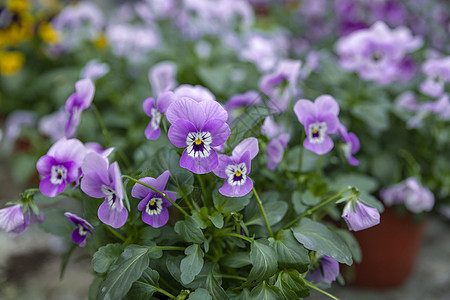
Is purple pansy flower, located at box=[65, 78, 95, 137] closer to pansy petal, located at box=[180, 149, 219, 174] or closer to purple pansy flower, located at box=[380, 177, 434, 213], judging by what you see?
pansy petal, located at box=[180, 149, 219, 174]

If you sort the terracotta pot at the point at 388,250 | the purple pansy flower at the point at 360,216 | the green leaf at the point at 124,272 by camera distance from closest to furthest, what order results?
the green leaf at the point at 124,272 → the purple pansy flower at the point at 360,216 → the terracotta pot at the point at 388,250

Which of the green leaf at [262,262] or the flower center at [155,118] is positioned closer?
the green leaf at [262,262]

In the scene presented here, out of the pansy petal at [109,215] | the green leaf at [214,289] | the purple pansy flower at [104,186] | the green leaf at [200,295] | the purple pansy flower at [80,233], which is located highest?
the purple pansy flower at [104,186]

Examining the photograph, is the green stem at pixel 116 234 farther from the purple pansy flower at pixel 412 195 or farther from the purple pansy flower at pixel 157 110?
the purple pansy flower at pixel 412 195

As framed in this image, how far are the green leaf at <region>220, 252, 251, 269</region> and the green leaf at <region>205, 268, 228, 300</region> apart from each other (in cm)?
6

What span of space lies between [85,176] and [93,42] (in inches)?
69.7

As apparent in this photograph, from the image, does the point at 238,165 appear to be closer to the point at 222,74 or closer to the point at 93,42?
the point at 222,74

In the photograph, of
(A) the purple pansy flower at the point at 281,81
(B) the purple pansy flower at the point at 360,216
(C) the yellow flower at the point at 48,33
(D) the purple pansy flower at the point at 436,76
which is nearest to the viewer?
(B) the purple pansy flower at the point at 360,216

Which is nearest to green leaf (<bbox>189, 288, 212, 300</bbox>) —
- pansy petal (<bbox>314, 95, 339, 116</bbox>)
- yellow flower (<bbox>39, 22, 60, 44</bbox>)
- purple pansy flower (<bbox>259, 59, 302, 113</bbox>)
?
pansy petal (<bbox>314, 95, 339, 116</bbox>)

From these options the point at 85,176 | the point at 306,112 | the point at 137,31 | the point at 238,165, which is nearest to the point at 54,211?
the point at 85,176

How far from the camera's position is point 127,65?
2.32 metres

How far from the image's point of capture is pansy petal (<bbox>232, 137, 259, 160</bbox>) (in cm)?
93

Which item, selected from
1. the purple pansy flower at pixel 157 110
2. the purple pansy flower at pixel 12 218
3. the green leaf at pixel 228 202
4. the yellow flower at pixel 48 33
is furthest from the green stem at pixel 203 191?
the yellow flower at pixel 48 33

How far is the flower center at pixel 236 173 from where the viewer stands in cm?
93
